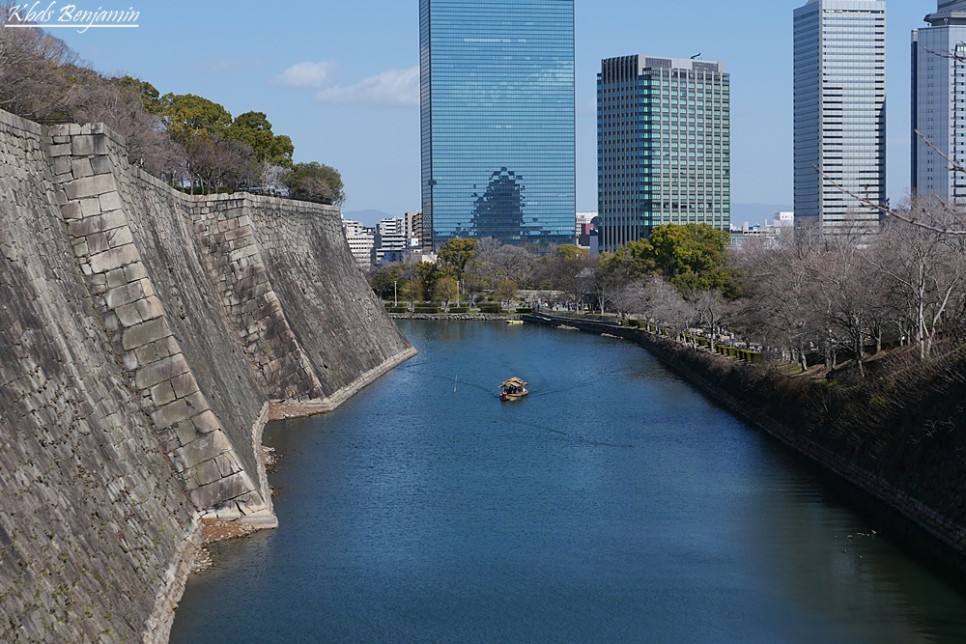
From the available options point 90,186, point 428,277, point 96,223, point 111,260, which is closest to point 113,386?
point 111,260

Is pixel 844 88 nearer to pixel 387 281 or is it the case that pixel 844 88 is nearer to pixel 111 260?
pixel 387 281

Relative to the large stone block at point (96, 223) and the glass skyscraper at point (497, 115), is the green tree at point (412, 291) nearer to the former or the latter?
the glass skyscraper at point (497, 115)

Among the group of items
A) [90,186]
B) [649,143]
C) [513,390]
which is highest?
[649,143]

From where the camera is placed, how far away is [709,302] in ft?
203

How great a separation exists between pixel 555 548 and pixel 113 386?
355 inches

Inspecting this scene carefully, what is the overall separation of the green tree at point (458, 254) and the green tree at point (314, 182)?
1296 inches

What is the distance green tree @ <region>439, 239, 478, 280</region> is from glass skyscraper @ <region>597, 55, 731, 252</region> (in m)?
70.0

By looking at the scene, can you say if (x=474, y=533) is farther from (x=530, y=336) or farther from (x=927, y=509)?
(x=530, y=336)

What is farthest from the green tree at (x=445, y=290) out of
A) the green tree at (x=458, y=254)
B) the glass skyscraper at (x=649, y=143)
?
the glass skyscraper at (x=649, y=143)

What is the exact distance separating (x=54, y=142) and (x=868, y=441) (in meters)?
20.4

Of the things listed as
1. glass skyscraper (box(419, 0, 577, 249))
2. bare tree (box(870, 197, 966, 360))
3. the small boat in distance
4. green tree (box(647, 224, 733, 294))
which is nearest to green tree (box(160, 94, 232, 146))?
the small boat in distance

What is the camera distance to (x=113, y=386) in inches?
834

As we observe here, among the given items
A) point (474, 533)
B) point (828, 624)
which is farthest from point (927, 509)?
point (474, 533)

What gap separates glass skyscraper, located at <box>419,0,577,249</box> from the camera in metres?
183
